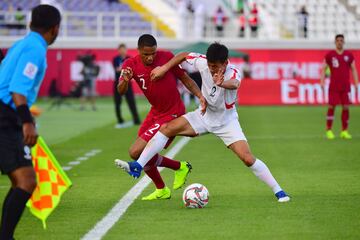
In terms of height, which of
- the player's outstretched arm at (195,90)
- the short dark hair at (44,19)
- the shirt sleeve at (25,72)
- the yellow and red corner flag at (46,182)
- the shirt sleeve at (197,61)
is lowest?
the yellow and red corner flag at (46,182)

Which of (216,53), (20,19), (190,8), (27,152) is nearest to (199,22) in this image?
(190,8)

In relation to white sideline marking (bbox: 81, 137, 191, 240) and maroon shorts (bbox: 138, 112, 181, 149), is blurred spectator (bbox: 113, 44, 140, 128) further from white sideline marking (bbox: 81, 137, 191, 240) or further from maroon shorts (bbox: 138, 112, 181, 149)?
maroon shorts (bbox: 138, 112, 181, 149)

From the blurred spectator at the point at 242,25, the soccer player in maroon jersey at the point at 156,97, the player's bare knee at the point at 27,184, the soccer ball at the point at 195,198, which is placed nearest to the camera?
the player's bare knee at the point at 27,184

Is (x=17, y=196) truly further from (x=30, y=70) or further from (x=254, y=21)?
(x=254, y=21)

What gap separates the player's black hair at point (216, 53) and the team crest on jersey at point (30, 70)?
3197 mm

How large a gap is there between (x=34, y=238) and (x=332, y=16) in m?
39.5

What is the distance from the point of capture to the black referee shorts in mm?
7617

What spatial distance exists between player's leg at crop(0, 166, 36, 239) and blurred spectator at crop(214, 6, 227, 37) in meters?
36.6

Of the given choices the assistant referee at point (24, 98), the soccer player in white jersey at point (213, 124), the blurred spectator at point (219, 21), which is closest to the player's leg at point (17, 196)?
the assistant referee at point (24, 98)

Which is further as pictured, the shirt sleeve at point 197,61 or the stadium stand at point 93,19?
the stadium stand at point 93,19

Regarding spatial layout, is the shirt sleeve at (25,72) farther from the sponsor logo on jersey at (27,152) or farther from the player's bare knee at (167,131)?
the player's bare knee at (167,131)

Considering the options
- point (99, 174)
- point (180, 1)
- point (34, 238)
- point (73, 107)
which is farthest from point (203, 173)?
point (180, 1)

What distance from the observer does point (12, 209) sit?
25.2 ft

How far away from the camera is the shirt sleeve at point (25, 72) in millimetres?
7410
